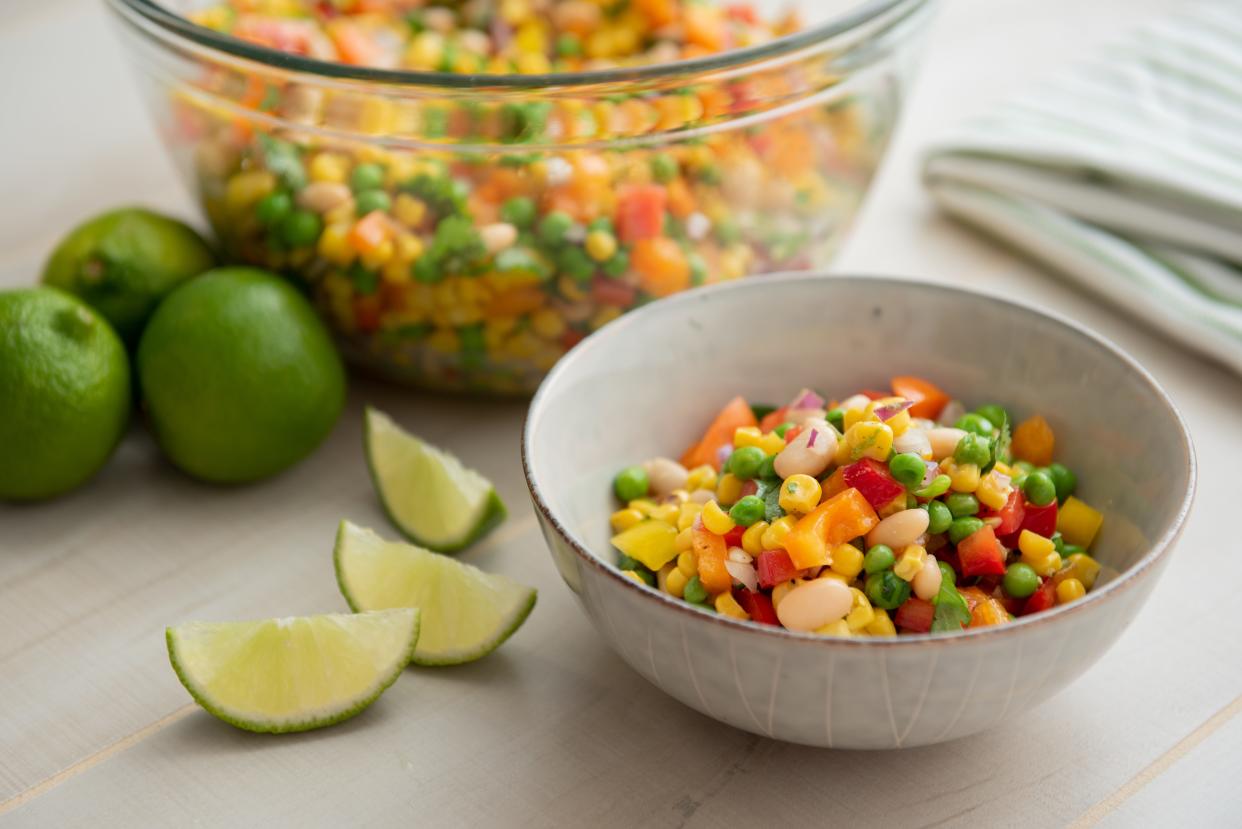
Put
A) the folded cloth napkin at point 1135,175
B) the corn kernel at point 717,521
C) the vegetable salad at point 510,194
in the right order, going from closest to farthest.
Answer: the corn kernel at point 717,521 < the vegetable salad at point 510,194 < the folded cloth napkin at point 1135,175

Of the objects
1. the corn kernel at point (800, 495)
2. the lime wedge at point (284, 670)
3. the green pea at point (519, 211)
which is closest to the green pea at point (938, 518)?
the corn kernel at point (800, 495)

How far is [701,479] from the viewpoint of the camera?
138 cm

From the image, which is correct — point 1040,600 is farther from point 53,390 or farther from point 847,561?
point 53,390

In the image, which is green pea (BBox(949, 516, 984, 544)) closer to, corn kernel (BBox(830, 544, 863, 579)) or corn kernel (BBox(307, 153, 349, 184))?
corn kernel (BBox(830, 544, 863, 579))

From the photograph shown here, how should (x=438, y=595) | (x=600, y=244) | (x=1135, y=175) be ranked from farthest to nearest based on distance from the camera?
1. (x=1135, y=175)
2. (x=600, y=244)
3. (x=438, y=595)

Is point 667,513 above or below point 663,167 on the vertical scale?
below

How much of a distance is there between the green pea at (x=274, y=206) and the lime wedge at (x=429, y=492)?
0.29 meters

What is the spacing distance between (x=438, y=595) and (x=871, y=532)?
46 cm

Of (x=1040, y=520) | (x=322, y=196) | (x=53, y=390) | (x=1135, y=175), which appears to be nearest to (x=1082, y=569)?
(x=1040, y=520)

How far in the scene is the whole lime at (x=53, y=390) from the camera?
4.81 ft

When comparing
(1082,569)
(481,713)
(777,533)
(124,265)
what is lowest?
(481,713)

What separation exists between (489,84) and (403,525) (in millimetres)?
514

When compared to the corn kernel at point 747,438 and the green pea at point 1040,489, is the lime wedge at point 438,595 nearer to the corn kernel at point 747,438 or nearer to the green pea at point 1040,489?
the corn kernel at point 747,438

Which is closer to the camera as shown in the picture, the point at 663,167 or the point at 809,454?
the point at 809,454
